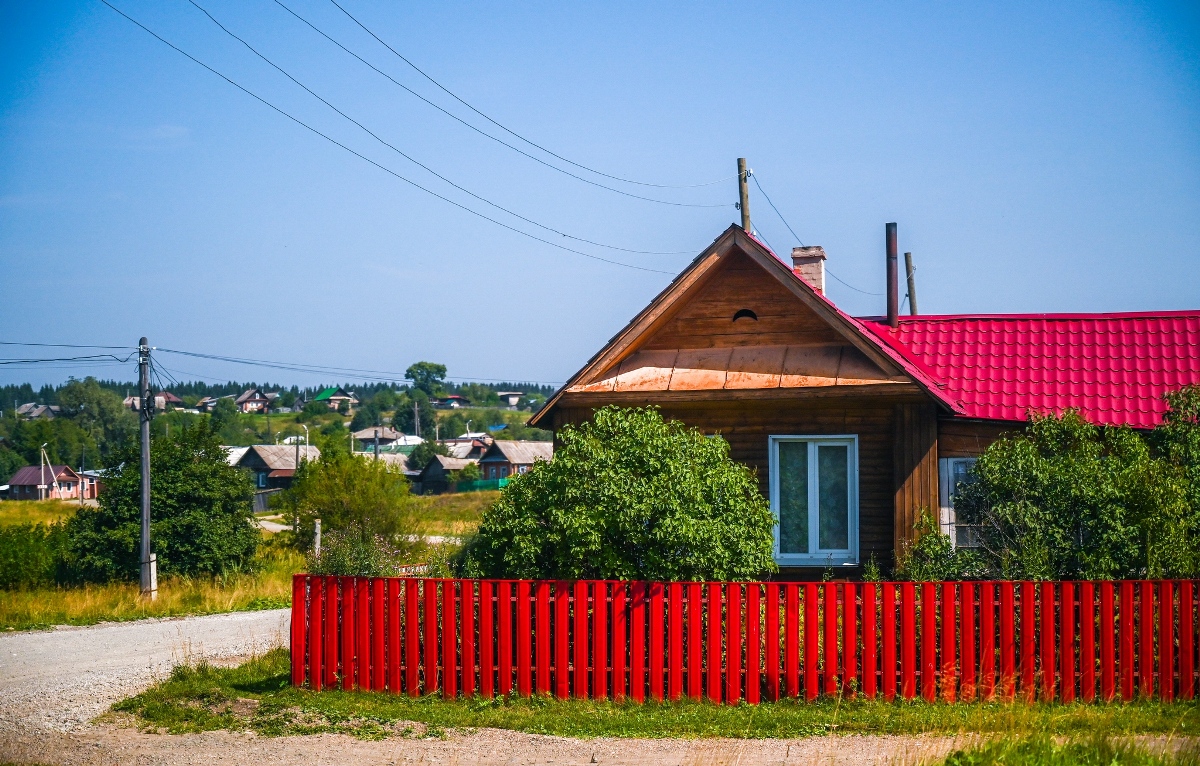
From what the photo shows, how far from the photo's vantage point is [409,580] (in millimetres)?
10812

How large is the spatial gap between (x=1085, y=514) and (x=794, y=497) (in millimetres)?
4562

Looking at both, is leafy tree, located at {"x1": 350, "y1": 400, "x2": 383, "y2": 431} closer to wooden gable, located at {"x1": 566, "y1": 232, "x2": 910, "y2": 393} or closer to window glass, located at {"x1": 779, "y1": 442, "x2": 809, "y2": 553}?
wooden gable, located at {"x1": 566, "y1": 232, "x2": 910, "y2": 393}

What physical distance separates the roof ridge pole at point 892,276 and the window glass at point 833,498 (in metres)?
3.16

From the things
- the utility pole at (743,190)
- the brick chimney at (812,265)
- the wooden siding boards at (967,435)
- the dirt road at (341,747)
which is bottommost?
the dirt road at (341,747)

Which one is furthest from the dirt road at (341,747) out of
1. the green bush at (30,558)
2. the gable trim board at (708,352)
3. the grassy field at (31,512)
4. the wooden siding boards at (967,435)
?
the grassy field at (31,512)

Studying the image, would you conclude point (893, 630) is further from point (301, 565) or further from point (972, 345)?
point (301, 565)

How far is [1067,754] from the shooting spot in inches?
289

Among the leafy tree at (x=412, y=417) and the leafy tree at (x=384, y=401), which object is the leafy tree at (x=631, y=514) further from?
the leafy tree at (x=384, y=401)

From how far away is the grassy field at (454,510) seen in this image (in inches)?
1833

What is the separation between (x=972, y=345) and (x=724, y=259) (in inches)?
157

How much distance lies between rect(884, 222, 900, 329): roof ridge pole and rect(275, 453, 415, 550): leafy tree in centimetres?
1502

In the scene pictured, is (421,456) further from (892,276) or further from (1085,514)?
→ (1085,514)

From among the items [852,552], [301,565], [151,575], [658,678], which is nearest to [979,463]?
[852,552]

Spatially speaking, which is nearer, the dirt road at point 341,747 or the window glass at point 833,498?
the dirt road at point 341,747
